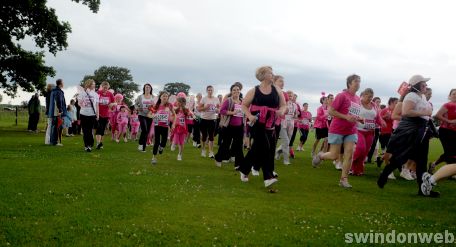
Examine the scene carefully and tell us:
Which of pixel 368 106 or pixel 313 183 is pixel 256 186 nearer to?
pixel 313 183

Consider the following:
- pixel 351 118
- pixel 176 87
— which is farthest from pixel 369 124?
pixel 176 87

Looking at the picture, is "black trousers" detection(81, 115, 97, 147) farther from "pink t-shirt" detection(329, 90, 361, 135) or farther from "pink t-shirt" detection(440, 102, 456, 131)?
"pink t-shirt" detection(440, 102, 456, 131)

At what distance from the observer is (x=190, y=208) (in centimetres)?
677

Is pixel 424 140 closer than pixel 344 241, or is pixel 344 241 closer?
pixel 344 241

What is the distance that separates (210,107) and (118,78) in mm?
78865

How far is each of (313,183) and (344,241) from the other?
4869 millimetres

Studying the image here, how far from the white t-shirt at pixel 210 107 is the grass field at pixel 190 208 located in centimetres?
448

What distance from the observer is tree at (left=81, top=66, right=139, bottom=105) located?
89.3 meters

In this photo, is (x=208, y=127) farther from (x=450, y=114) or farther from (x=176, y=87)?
(x=176, y=87)

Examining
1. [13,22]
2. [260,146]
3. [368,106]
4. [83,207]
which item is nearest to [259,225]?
[83,207]

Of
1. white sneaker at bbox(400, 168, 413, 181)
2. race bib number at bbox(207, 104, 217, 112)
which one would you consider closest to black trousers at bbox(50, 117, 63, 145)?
race bib number at bbox(207, 104, 217, 112)

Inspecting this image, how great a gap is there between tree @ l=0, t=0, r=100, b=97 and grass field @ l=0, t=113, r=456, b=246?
18681 mm

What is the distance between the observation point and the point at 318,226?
19.7 ft

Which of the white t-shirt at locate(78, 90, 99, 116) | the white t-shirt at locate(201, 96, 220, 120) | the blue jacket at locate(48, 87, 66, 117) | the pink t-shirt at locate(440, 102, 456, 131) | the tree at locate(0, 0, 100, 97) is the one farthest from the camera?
Result: the tree at locate(0, 0, 100, 97)
